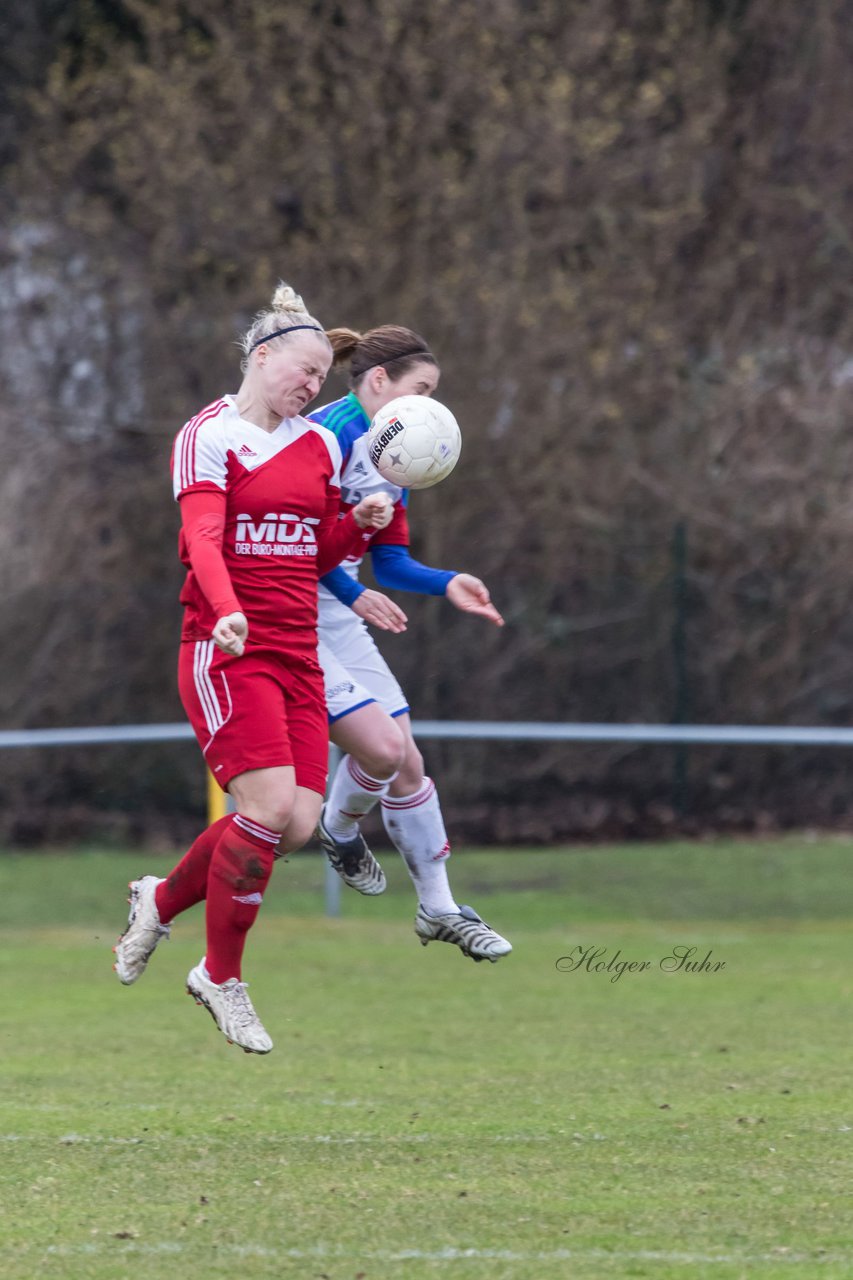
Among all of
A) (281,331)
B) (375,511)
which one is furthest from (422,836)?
(281,331)

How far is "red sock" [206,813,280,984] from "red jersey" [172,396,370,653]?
0.56 meters

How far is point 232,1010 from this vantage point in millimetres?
5371

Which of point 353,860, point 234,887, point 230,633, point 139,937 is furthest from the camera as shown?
point 353,860

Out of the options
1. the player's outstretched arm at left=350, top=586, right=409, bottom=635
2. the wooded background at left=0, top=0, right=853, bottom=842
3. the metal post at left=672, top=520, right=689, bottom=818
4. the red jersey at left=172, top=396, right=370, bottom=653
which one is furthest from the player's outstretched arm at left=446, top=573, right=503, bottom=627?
the metal post at left=672, top=520, right=689, bottom=818

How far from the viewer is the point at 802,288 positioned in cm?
1675

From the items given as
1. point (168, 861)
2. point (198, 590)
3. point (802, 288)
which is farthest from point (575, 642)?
point (198, 590)

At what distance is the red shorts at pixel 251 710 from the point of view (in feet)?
17.5

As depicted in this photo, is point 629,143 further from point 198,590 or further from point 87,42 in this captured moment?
point 198,590

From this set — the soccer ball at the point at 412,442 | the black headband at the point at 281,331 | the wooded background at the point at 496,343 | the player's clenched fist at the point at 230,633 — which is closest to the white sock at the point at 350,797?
the soccer ball at the point at 412,442

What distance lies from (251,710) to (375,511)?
2.25 feet

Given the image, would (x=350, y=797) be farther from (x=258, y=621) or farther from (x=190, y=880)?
(x=258, y=621)

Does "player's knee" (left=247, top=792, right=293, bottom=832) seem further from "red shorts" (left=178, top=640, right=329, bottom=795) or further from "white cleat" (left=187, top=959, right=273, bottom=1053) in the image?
"white cleat" (left=187, top=959, right=273, bottom=1053)

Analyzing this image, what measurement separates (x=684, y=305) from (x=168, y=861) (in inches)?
266

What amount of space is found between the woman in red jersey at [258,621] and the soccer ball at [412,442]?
0.52 feet
